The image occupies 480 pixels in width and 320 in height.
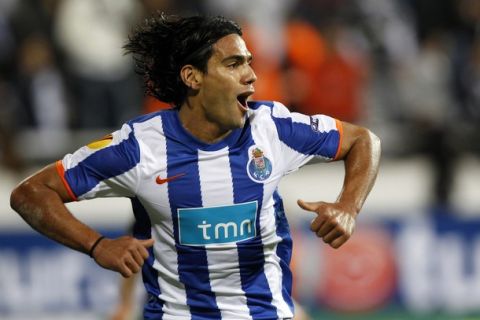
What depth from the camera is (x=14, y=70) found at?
11.7 metres

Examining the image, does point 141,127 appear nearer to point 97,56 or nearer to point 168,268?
point 168,268

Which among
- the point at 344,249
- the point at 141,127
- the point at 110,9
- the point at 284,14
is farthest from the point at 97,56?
the point at 141,127

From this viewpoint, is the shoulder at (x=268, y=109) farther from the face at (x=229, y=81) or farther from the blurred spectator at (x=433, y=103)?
the blurred spectator at (x=433, y=103)

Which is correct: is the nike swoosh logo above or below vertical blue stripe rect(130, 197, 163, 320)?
above

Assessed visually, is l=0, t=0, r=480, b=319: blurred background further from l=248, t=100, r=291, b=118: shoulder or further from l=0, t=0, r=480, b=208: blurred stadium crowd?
l=248, t=100, r=291, b=118: shoulder

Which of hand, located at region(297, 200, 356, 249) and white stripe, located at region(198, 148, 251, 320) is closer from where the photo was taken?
hand, located at region(297, 200, 356, 249)

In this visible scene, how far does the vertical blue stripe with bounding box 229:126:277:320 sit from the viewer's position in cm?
478

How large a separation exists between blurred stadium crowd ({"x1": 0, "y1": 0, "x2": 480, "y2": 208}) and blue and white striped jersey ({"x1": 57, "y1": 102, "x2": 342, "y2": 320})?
18.8 ft

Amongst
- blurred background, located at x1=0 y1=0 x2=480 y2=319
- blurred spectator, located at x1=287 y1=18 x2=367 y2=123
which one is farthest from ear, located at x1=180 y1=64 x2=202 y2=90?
blurred spectator, located at x1=287 y1=18 x2=367 y2=123

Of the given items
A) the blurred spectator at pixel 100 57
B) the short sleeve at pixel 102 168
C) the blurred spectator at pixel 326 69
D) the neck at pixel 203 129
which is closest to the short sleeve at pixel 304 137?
the neck at pixel 203 129

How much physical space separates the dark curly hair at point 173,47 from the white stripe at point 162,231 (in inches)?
9.0

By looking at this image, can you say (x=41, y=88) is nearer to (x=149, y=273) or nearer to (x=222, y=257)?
(x=149, y=273)

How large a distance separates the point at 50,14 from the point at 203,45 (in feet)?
23.0

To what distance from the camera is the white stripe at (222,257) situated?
15.6 ft
